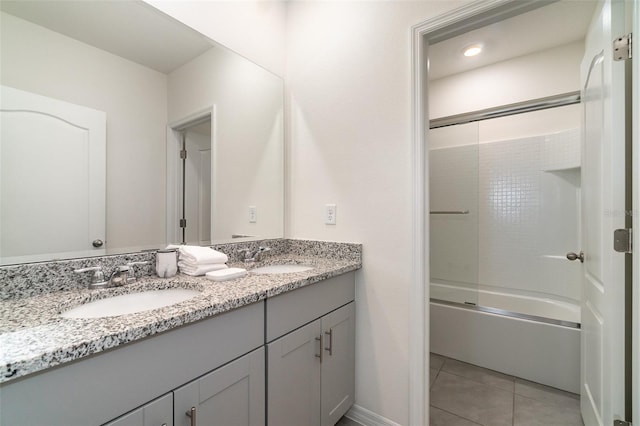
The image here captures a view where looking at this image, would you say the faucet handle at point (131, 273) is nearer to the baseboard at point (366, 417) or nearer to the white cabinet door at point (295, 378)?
the white cabinet door at point (295, 378)

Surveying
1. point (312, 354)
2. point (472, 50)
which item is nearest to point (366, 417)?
point (312, 354)

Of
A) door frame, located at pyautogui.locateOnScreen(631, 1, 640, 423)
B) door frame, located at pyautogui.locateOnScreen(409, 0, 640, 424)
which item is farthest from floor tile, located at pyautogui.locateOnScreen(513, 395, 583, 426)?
door frame, located at pyautogui.locateOnScreen(631, 1, 640, 423)

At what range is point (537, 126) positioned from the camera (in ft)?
8.10

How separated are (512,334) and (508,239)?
0.91 metres

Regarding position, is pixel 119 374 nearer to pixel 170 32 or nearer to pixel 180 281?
pixel 180 281

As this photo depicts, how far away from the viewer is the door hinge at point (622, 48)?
3.31ft

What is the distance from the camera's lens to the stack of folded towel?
1224 millimetres

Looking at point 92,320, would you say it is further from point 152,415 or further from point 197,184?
point 197,184

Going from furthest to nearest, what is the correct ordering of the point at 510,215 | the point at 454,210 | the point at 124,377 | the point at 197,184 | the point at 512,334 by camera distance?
1. the point at 454,210
2. the point at 510,215
3. the point at 512,334
4. the point at 197,184
5. the point at 124,377

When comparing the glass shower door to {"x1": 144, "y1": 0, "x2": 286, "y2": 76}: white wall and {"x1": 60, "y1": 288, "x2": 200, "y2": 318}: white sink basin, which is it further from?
{"x1": 60, "y1": 288, "x2": 200, "y2": 318}: white sink basin

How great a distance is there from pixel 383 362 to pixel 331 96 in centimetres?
151

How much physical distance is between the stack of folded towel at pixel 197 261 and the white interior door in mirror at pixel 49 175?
1.05ft

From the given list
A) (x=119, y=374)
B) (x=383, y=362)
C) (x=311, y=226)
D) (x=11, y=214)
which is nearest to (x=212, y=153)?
(x=311, y=226)

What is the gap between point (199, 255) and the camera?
1.24 meters
